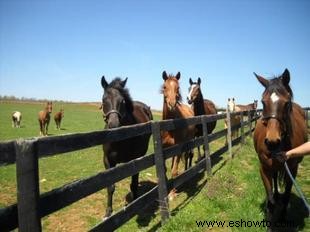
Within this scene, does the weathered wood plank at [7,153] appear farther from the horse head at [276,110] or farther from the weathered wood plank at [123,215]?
the horse head at [276,110]

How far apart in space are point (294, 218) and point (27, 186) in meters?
4.60

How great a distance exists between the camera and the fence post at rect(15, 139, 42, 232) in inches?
91.7

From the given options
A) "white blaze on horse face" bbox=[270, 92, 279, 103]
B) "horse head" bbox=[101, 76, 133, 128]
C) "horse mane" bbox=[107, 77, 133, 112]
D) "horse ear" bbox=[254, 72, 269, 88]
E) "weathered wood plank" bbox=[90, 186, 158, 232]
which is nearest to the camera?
"weathered wood plank" bbox=[90, 186, 158, 232]

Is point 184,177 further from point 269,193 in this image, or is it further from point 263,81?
point 263,81

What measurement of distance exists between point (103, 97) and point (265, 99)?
2836mm

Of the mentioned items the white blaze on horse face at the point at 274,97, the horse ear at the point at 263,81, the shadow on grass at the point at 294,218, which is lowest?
the shadow on grass at the point at 294,218

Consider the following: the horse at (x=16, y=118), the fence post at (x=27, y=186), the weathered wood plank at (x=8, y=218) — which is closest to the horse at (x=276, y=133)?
the fence post at (x=27, y=186)

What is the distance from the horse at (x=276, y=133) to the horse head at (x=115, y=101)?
7.93 ft

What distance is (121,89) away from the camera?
5973mm

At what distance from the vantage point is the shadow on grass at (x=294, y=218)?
4.81 m

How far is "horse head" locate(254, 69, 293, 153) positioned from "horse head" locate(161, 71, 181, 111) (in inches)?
104

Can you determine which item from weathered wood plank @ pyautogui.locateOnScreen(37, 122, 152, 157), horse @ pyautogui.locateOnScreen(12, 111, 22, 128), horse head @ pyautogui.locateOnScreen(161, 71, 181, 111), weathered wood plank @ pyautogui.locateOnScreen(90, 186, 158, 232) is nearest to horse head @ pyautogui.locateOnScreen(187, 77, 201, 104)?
horse head @ pyautogui.locateOnScreen(161, 71, 181, 111)

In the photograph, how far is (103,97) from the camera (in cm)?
565

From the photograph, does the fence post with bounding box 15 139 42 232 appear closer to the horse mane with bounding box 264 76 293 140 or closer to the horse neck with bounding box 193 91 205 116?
the horse mane with bounding box 264 76 293 140
